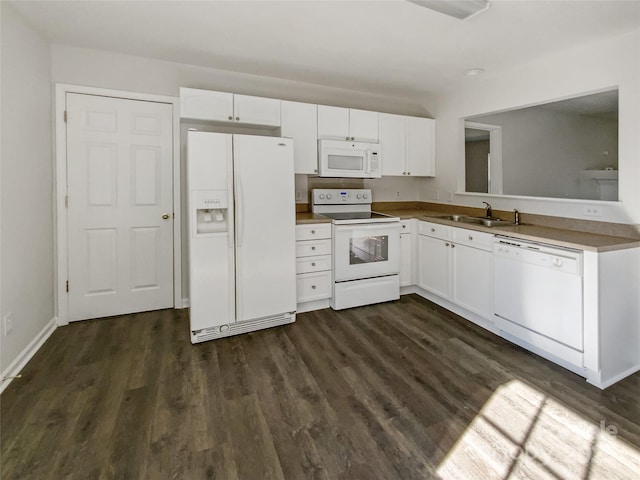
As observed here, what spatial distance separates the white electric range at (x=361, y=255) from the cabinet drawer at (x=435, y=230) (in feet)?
1.03

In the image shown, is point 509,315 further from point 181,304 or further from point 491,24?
point 181,304

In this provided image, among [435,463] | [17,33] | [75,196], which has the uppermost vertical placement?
[17,33]

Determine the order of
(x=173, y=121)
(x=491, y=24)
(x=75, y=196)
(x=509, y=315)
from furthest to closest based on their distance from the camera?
1. (x=173, y=121)
2. (x=75, y=196)
3. (x=509, y=315)
4. (x=491, y=24)

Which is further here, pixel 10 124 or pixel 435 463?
pixel 10 124

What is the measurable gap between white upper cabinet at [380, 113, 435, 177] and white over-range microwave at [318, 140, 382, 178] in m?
0.20

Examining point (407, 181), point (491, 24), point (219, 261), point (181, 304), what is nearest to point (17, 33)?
point (219, 261)

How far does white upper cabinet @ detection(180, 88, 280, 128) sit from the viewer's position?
9.75 ft

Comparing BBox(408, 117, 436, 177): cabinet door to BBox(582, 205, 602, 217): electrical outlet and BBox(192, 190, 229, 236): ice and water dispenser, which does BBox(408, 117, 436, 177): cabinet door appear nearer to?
BBox(582, 205, 602, 217): electrical outlet

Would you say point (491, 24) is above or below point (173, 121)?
above

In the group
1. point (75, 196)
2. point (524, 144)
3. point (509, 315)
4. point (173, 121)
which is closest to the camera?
point (509, 315)

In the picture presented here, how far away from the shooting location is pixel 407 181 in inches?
176

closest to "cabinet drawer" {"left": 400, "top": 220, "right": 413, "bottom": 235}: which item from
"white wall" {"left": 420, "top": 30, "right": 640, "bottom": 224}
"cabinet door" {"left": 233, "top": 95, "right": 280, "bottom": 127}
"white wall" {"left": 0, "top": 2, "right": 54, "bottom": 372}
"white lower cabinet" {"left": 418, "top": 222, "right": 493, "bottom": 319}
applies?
"white lower cabinet" {"left": 418, "top": 222, "right": 493, "bottom": 319}

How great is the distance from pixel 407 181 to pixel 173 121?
289 centimetres

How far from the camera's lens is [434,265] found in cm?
351
